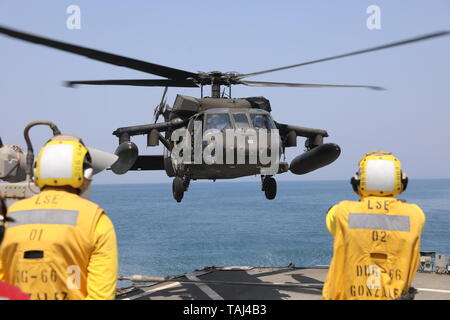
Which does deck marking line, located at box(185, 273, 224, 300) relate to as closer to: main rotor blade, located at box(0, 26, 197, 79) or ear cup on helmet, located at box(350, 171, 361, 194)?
main rotor blade, located at box(0, 26, 197, 79)

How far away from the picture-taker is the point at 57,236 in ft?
10.7

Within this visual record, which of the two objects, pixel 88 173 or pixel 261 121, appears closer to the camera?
pixel 88 173

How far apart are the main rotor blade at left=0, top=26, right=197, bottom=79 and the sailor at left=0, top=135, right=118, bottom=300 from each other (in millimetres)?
3916

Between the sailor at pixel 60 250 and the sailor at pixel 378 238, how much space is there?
2045mm

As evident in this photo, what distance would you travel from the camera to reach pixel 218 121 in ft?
40.9

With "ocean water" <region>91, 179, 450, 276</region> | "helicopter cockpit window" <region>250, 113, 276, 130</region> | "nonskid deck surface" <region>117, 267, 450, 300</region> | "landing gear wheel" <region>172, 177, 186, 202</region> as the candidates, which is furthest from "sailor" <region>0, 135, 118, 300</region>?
"ocean water" <region>91, 179, 450, 276</region>

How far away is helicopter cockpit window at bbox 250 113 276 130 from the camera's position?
41.1ft

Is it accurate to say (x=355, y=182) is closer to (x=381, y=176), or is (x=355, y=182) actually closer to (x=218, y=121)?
(x=381, y=176)

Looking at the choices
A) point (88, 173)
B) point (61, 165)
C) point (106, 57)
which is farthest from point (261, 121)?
point (61, 165)

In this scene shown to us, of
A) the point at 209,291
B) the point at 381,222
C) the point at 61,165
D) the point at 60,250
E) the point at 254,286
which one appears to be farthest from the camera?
the point at 254,286

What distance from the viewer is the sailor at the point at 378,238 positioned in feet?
13.8

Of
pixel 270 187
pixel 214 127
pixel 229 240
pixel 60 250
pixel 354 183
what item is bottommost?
pixel 229 240

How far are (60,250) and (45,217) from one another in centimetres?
25
